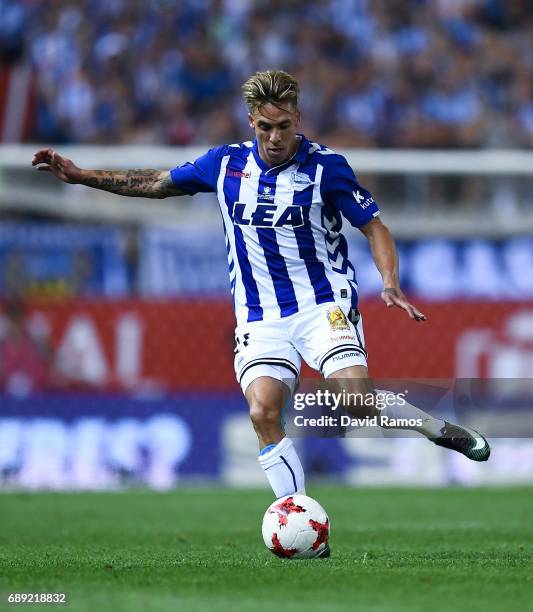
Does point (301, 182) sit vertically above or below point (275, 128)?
below

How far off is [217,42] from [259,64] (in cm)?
85

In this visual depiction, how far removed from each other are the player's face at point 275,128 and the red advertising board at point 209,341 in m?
7.62

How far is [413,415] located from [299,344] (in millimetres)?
687

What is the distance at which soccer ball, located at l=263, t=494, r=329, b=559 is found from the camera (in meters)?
6.30

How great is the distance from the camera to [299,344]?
6.87m

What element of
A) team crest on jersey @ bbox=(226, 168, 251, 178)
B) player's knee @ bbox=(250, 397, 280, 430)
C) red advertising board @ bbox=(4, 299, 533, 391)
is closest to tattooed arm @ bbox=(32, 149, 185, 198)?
team crest on jersey @ bbox=(226, 168, 251, 178)

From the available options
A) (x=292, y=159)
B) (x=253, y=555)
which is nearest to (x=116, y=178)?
(x=292, y=159)

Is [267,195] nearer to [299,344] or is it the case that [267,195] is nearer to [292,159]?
[292,159]

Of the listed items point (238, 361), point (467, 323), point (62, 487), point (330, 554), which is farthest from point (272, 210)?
point (467, 323)

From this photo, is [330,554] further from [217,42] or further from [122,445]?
[217,42]

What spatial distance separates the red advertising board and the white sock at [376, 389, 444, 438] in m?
7.33

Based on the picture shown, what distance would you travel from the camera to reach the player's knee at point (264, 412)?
21.3ft

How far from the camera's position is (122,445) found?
13422mm

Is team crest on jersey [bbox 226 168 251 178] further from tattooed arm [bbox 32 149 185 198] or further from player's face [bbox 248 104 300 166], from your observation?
tattooed arm [bbox 32 149 185 198]
